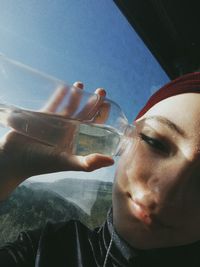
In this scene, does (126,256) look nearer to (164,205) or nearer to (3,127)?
(164,205)

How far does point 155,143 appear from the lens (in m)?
0.70

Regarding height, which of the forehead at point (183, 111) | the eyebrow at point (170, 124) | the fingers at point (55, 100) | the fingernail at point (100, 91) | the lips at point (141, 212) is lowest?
the lips at point (141, 212)

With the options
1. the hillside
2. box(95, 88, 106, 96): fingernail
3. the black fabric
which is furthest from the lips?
A: box(95, 88, 106, 96): fingernail

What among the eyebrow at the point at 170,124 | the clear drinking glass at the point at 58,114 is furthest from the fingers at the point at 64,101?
the eyebrow at the point at 170,124

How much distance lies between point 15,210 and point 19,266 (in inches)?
10.3

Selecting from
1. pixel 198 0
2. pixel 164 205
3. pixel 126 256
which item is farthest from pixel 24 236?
pixel 198 0

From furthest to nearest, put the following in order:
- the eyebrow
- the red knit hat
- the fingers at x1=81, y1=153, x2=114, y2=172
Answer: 1. the red knit hat
2. the eyebrow
3. the fingers at x1=81, y1=153, x2=114, y2=172

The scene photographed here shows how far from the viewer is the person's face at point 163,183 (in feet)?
2.13

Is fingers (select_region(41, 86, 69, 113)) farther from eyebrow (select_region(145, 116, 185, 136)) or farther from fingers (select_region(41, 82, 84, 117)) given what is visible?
eyebrow (select_region(145, 116, 185, 136))

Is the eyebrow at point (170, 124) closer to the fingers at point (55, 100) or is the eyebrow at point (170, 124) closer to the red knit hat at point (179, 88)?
the red knit hat at point (179, 88)

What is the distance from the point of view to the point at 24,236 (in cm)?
86

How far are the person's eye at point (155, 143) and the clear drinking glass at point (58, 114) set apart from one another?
11 centimetres

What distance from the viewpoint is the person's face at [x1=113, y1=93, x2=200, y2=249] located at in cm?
65

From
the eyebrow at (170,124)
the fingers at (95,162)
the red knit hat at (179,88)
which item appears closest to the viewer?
the fingers at (95,162)
